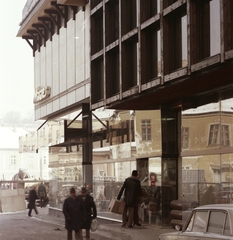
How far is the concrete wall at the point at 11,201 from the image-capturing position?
46562mm

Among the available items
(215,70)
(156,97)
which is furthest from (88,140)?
(215,70)

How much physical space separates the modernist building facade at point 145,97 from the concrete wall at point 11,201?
21.9 ft

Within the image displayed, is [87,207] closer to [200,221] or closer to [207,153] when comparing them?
[207,153]

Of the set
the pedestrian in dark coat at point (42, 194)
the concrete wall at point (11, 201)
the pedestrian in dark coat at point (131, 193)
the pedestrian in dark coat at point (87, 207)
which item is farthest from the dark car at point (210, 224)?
the pedestrian in dark coat at point (42, 194)

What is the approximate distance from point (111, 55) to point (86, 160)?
386 inches

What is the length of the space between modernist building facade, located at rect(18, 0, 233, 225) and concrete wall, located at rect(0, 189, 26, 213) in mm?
6690

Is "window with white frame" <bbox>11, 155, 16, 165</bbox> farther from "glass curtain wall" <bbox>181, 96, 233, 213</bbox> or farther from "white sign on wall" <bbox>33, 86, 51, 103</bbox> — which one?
"glass curtain wall" <bbox>181, 96, 233, 213</bbox>

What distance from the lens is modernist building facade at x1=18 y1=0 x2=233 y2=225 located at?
20.1 metres

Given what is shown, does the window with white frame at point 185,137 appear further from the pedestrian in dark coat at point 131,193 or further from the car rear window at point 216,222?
the car rear window at point 216,222

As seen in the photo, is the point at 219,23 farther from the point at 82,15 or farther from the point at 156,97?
the point at 82,15

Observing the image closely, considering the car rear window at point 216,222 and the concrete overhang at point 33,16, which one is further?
the concrete overhang at point 33,16

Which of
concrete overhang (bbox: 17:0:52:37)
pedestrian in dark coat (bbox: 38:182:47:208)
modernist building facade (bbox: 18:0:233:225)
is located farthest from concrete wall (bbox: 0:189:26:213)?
concrete overhang (bbox: 17:0:52:37)

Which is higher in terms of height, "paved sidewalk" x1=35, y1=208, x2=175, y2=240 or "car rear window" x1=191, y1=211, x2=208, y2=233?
"car rear window" x1=191, y1=211, x2=208, y2=233

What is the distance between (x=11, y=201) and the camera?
4709 cm
